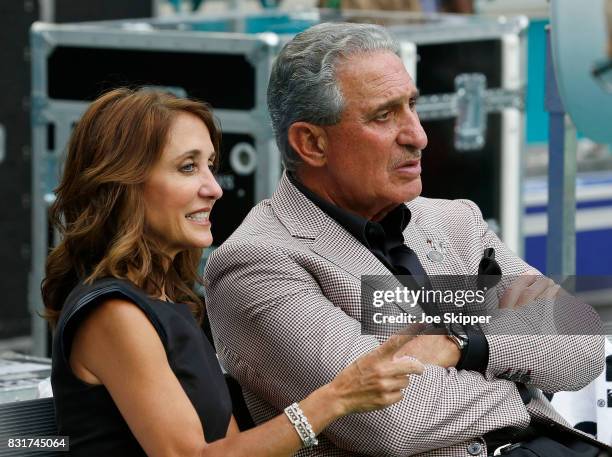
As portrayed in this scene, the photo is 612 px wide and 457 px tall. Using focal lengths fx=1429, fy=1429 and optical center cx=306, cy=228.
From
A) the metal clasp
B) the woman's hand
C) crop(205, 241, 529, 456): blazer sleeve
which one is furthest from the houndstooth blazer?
the metal clasp

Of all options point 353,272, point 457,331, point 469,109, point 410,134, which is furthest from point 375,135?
point 469,109

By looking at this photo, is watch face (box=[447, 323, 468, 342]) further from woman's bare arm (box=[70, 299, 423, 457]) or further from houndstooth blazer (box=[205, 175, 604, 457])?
woman's bare arm (box=[70, 299, 423, 457])

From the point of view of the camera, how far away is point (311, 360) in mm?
2807

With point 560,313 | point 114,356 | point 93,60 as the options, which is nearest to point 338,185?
point 560,313

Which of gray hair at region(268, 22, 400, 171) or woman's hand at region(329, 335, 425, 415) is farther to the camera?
gray hair at region(268, 22, 400, 171)

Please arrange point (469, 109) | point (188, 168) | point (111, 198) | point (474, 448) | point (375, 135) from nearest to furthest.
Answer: point (111, 198), point (188, 168), point (474, 448), point (375, 135), point (469, 109)

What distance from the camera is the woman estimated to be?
250 centimetres

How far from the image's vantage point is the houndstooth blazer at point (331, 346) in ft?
9.13

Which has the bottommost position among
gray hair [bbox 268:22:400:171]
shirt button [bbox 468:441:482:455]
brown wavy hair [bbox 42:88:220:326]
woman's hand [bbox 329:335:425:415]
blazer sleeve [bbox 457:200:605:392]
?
shirt button [bbox 468:441:482:455]

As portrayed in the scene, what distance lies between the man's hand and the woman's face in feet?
1.57

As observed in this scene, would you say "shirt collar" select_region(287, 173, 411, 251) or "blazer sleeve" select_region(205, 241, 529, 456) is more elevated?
"shirt collar" select_region(287, 173, 411, 251)

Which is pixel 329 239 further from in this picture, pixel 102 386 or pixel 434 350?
pixel 102 386

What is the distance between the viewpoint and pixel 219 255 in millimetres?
3006

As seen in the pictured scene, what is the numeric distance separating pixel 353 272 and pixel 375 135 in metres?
0.32
